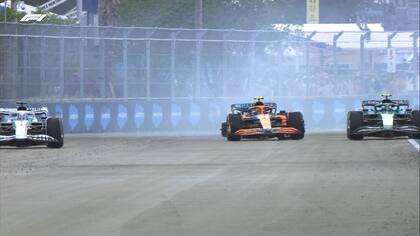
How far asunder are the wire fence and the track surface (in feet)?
20.5

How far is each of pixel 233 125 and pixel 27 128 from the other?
14.5ft

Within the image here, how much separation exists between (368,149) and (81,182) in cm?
825

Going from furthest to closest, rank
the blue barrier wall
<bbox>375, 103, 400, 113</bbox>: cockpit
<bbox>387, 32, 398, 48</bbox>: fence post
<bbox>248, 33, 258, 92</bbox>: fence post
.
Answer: <bbox>248, 33, 258, 92</bbox>: fence post, the blue barrier wall, <bbox>387, 32, 398, 48</bbox>: fence post, <bbox>375, 103, 400, 113</bbox>: cockpit

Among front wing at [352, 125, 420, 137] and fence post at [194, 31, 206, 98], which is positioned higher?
fence post at [194, 31, 206, 98]

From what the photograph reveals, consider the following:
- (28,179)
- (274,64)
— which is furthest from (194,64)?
(28,179)

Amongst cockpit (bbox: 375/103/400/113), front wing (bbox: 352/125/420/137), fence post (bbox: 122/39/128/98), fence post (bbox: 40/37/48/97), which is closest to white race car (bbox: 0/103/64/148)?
front wing (bbox: 352/125/420/137)

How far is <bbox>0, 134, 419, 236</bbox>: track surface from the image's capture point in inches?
426

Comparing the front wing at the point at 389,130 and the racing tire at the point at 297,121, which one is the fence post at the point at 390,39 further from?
the racing tire at the point at 297,121

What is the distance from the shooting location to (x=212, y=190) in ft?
45.0

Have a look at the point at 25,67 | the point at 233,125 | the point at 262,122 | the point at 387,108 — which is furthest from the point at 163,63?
the point at 387,108

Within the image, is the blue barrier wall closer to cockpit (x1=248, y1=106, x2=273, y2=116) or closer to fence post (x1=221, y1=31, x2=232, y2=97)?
fence post (x1=221, y1=31, x2=232, y2=97)

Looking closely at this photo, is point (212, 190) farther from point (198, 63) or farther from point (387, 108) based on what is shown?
point (198, 63)

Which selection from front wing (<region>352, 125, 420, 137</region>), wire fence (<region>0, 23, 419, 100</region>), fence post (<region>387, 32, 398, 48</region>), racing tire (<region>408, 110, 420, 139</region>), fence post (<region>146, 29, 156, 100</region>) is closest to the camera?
racing tire (<region>408, 110, 420, 139</region>)

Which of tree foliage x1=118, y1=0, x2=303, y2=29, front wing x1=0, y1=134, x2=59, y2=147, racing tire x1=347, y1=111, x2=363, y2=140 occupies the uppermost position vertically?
tree foliage x1=118, y1=0, x2=303, y2=29
